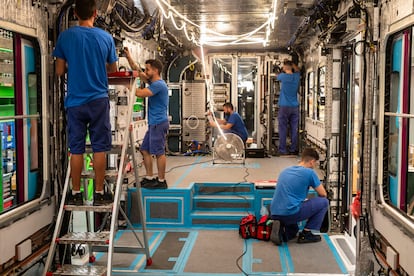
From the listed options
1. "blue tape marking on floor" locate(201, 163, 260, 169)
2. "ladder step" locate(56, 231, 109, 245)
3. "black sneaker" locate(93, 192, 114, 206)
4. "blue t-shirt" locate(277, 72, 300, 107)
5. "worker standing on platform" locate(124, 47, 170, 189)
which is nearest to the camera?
"ladder step" locate(56, 231, 109, 245)

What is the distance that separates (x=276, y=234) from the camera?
639cm

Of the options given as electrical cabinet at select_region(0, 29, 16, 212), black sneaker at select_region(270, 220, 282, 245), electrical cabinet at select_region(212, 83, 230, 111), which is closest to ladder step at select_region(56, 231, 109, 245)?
electrical cabinet at select_region(0, 29, 16, 212)

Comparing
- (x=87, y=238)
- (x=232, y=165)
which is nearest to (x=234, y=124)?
(x=232, y=165)

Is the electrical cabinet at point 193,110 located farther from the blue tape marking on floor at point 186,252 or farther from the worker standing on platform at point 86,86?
the worker standing on platform at point 86,86

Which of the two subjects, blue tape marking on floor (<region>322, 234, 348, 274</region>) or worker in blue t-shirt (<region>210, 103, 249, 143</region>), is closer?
blue tape marking on floor (<region>322, 234, 348, 274</region>)

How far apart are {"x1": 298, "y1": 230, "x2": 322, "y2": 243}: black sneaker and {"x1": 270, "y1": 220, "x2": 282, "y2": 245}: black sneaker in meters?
0.32

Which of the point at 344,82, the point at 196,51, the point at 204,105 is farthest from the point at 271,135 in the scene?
the point at 344,82

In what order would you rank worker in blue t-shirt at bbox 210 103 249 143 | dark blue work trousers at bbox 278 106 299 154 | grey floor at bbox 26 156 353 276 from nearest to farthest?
grey floor at bbox 26 156 353 276, worker in blue t-shirt at bbox 210 103 249 143, dark blue work trousers at bbox 278 106 299 154

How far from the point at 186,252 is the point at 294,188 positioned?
162 centimetres

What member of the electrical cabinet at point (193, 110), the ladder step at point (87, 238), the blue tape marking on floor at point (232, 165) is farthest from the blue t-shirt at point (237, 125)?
the ladder step at point (87, 238)

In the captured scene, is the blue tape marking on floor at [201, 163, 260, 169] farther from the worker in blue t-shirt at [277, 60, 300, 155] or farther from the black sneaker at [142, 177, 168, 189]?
the black sneaker at [142, 177, 168, 189]

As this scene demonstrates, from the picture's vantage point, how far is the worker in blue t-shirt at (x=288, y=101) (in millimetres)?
11289

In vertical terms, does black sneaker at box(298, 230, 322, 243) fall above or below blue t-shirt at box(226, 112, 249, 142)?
below

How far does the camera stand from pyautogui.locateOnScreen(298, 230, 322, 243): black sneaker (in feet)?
21.3
